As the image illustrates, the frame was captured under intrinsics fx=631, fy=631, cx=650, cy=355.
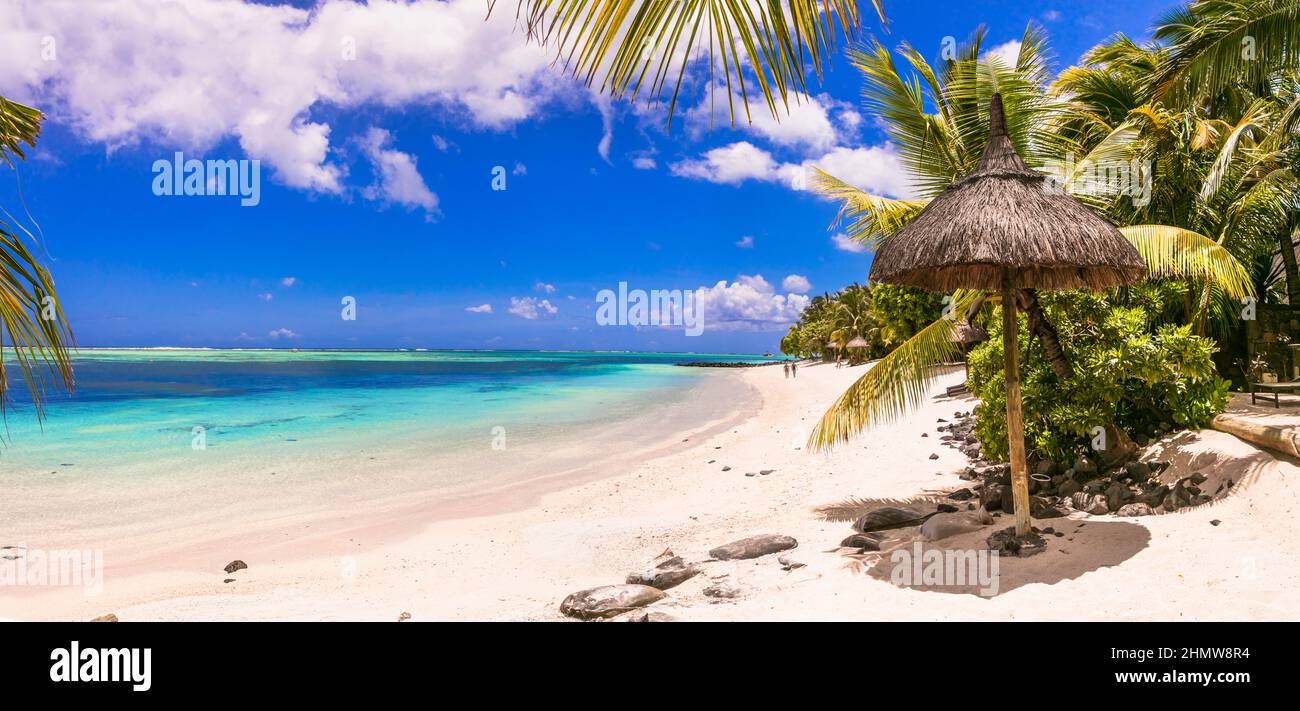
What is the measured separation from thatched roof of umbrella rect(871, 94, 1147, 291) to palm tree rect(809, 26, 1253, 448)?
111cm

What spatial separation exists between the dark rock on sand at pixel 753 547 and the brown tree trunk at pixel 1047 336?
346 cm

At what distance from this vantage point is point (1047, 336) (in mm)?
6848

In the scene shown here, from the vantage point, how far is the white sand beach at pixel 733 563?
444 centimetres

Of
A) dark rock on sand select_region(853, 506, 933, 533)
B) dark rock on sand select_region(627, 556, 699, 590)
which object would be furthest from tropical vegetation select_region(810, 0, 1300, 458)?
dark rock on sand select_region(627, 556, 699, 590)

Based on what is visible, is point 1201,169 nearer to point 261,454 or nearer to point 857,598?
point 857,598

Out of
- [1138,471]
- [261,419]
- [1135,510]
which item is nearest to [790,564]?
[1135,510]

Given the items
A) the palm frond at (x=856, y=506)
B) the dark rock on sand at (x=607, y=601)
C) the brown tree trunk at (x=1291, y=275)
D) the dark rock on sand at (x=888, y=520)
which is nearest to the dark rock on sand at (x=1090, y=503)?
the dark rock on sand at (x=888, y=520)

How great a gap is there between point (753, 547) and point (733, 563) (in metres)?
0.33

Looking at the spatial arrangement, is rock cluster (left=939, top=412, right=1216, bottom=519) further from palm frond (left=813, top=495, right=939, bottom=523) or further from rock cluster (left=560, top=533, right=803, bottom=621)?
rock cluster (left=560, top=533, right=803, bottom=621)

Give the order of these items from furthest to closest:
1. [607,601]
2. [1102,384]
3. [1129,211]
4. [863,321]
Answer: [863,321] < [1129,211] < [1102,384] < [607,601]

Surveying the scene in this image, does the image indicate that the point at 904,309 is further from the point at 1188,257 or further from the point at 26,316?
the point at 26,316

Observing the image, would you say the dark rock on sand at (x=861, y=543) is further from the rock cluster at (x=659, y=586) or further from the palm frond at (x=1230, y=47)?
the palm frond at (x=1230, y=47)

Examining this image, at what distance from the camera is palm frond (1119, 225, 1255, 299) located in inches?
239
